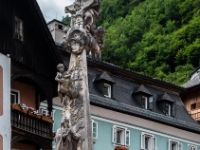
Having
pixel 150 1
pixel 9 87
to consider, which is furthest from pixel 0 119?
pixel 150 1

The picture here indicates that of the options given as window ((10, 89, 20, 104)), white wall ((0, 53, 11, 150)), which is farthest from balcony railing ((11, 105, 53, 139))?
window ((10, 89, 20, 104))

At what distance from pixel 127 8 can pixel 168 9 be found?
11.3m

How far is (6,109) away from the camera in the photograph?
2525cm

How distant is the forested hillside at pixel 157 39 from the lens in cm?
7606

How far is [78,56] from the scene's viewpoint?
361 inches

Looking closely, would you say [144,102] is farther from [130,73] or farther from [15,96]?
[15,96]

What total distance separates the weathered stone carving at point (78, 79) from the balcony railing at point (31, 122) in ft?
52.2

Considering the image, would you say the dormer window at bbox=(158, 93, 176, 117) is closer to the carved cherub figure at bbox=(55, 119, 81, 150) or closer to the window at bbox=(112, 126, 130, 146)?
the window at bbox=(112, 126, 130, 146)

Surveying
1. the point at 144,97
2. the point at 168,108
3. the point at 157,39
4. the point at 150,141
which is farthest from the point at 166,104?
the point at 157,39

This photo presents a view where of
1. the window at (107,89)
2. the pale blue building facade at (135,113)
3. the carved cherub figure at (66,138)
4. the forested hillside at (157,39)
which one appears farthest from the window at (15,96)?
the forested hillside at (157,39)

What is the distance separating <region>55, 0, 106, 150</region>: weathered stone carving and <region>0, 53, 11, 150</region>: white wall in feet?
52.1

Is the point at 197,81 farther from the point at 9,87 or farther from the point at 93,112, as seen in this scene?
the point at 9,87

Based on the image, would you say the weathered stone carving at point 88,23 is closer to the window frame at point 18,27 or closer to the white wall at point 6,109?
the white wall at point 6,109

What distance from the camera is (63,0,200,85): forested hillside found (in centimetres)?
7606
